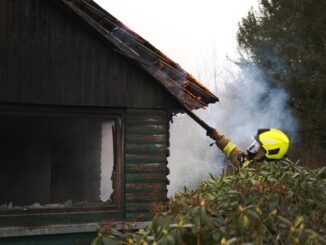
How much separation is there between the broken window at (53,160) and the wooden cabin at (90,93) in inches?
116

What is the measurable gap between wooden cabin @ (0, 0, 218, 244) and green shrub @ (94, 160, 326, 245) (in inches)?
133

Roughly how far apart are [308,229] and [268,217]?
294 mm

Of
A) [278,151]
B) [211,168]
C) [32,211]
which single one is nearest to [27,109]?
[32,211]

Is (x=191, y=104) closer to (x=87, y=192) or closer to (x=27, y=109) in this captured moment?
(x=27, y=109)

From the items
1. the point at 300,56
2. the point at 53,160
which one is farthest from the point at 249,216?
the point at 300,56

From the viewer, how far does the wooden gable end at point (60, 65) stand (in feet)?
23.6

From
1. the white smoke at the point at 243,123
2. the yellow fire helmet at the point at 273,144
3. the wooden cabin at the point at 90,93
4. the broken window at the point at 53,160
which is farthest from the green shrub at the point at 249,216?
the white smoke at the point at 243,123

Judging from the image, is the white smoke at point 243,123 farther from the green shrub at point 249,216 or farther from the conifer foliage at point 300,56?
the green shrub at point 249,216

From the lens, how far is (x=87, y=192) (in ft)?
37.5

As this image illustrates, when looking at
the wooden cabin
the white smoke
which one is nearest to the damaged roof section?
the wooden cabin

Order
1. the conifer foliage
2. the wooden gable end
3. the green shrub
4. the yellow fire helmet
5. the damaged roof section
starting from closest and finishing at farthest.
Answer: the green shrub < the yellow fire helmet < the wooden gable end < the damaged roof section < the conifer foliage

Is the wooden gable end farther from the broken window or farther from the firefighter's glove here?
the broken window

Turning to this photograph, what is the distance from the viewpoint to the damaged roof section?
309 inches

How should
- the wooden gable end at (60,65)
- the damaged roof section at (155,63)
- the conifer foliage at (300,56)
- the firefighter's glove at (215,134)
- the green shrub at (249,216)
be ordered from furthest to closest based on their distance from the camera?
1. the conifer foliage at (300,56)
2. the firefighter's glove at (215,134)
3. the damaged roof section at (155,63)
4. the wooden gable end at (60,65)
5. the green shrub at (249,216)
